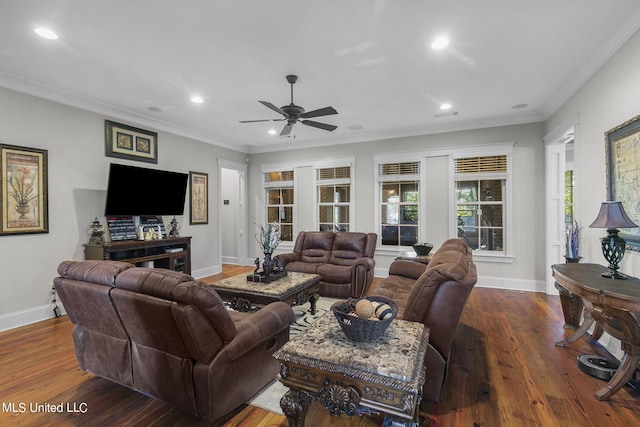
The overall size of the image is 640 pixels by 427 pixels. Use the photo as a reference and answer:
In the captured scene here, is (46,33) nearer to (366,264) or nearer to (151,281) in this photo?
(151,281)

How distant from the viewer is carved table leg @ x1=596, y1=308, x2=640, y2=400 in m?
2.01

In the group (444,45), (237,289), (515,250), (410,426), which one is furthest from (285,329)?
(515,250)

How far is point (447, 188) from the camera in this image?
5.52 meters

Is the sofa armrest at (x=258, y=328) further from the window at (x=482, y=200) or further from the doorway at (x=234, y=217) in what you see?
the doorway at (x=234, y=217)

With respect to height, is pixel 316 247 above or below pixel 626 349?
above

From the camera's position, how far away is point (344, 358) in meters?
1.31

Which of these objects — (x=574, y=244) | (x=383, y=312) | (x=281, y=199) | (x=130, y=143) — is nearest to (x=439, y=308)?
(x=383, y=312)

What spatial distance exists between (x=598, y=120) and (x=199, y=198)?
615cm

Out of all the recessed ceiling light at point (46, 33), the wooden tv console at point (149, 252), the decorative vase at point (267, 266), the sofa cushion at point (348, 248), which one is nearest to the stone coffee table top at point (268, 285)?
the decorative vase at point (267, 266)

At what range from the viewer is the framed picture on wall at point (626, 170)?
2.40 metres

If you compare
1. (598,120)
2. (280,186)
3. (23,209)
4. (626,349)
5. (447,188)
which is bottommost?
(626,349)

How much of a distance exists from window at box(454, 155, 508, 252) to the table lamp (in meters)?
2.96

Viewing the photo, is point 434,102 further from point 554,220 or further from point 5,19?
point 5,19

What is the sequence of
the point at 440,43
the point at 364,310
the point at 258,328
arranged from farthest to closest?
1. the point at 440,43
2. the point at 258,328
3. the point at 364,310
